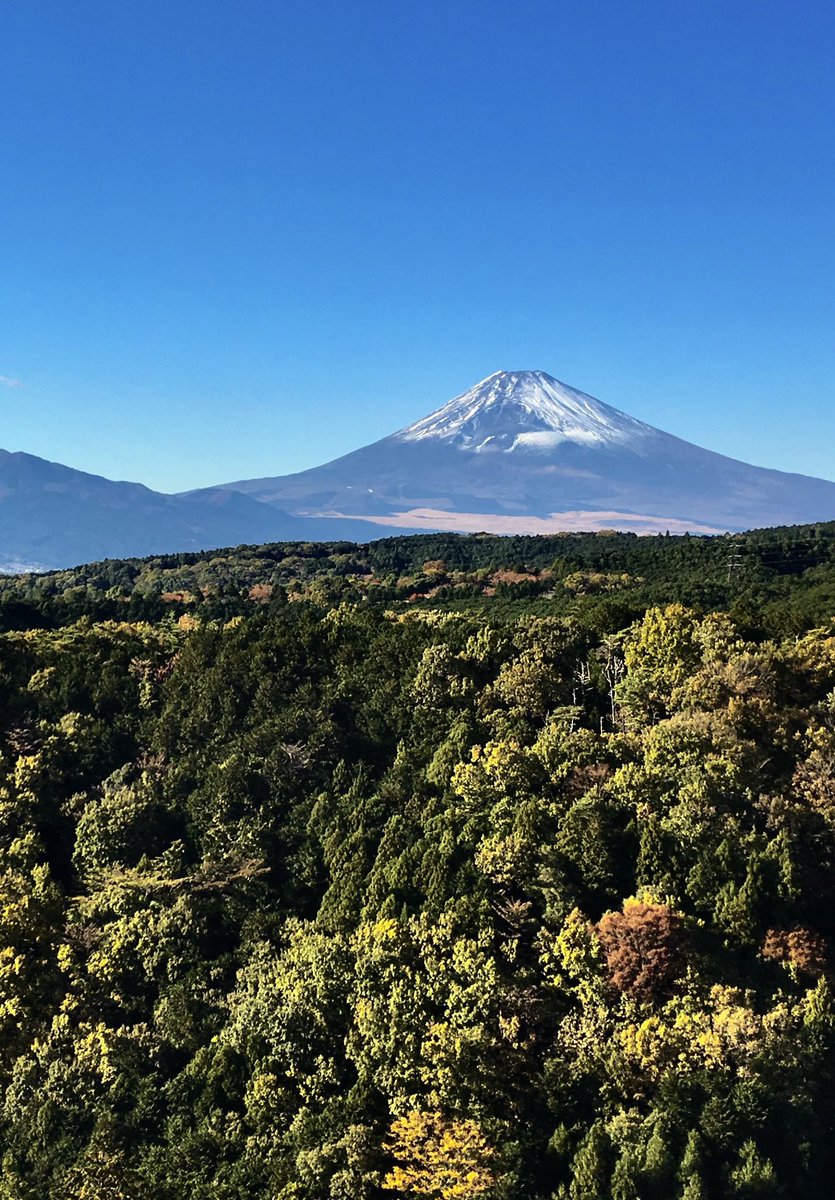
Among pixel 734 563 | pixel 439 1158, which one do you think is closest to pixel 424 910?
pixel 439 1158

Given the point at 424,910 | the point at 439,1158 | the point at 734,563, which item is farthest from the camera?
the point at 734,563

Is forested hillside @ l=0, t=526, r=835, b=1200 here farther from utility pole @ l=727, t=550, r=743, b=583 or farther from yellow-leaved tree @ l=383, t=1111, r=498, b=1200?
utility pole @ l=727, t=550, r=743, b=583

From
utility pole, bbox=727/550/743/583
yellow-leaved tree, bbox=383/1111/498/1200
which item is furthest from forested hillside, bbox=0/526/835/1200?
utility pole, bbox=727/550/743/583

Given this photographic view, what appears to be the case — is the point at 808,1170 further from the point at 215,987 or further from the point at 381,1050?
the point at 215,987

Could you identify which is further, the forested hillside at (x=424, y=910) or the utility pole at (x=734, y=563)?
the utility pole at (x=734, y=563)

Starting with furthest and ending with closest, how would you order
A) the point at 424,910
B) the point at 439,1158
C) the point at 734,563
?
the point at 734,563 < the point at 424,910 < the point at 439,1158

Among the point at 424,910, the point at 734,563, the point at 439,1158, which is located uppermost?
the point at 734,563

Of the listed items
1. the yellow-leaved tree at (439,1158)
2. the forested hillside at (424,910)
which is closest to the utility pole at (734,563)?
the forested hillside at (424,910)

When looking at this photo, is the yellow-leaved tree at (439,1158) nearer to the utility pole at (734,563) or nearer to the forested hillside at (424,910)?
the forested hillside at (424,910)

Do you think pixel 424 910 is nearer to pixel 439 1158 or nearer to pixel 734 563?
pixel 439 1158
